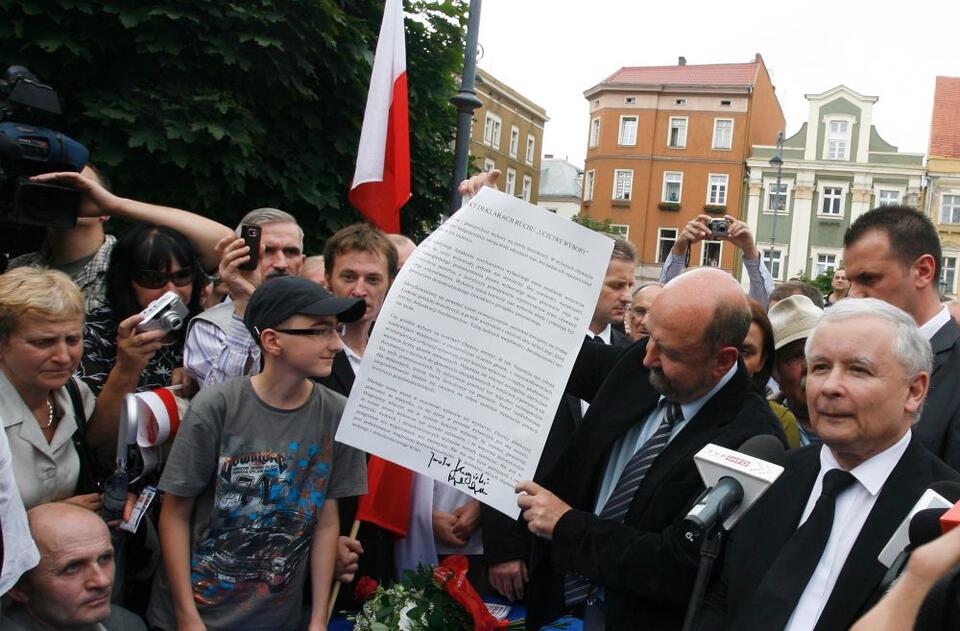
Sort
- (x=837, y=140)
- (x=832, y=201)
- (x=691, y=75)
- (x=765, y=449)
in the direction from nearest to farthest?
1. (x=765, y=449)
2. (x=832, y=201)
3. (x=837, y=140)
4. (x=691, y=75)

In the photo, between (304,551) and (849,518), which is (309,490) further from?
(849,518)

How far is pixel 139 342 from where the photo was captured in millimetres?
3193

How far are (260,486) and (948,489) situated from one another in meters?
2.07

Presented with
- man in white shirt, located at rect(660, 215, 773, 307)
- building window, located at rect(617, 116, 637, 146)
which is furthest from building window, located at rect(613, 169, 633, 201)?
man in white shirt, located at rect(660, 215, 773, 307)

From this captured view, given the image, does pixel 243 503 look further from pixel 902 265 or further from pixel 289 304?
pixel 902 265

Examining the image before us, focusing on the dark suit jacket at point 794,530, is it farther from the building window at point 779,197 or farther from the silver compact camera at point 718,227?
the building window at point 779,197

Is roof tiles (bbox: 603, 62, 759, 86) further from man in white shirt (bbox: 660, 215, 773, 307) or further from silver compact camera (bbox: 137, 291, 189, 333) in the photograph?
silver compact camera (bbox: 137, 291, 189, 333)

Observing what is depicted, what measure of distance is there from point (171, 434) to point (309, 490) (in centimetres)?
52

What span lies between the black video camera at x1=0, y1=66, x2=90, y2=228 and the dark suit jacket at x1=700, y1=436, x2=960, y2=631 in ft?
8.85

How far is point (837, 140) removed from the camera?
54.0 meters

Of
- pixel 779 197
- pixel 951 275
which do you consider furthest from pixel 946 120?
pixel 779 197

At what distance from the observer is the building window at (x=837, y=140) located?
53562mm

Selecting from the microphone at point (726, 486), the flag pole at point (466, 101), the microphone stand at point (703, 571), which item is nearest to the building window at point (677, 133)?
the flag pole at point (466, 101)

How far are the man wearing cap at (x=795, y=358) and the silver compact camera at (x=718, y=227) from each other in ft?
1.78
